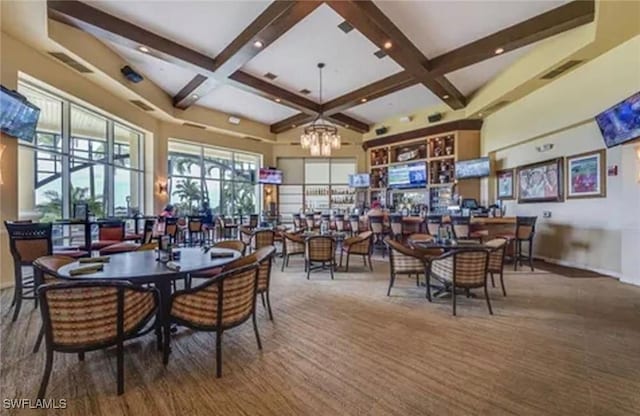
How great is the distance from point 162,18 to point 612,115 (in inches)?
298

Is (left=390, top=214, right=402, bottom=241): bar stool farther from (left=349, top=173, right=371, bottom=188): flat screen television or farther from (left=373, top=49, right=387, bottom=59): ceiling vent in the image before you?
(left=349, top=173, right=371, bottom=188): flat screen television

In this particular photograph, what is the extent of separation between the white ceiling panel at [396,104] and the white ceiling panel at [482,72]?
91 cm

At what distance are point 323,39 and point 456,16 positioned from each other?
232 cm

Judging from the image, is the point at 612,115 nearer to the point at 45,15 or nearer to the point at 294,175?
the point at 45,15

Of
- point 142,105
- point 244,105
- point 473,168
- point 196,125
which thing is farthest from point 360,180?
point 142,105

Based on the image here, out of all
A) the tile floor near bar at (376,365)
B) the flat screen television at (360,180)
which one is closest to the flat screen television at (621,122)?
the tile floor near bar at (376,365)

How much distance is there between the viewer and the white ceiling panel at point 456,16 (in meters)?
5.23

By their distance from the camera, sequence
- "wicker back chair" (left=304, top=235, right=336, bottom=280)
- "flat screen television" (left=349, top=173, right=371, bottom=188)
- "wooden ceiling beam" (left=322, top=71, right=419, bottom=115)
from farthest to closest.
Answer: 1. "flat screen television" (left=349, top=173, right=371, bottom=188)
2. "wooden ceiling beam" (left=322, top=71, right=419, bottom=115)
3. "wicker back chair" (left=304, top=235, right=336, bottom=280)

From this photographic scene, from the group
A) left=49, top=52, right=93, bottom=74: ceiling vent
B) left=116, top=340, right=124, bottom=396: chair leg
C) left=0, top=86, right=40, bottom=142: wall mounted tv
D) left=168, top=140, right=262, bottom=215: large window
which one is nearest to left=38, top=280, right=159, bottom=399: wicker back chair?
left=116, top=340, right=124, bottom=396: chair leg

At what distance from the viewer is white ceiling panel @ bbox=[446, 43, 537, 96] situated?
7.05 meters

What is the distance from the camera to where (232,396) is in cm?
235

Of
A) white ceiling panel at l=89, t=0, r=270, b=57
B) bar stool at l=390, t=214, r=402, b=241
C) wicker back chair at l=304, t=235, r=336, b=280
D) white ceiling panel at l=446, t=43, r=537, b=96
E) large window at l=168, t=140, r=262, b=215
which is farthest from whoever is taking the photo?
large window at l=168, t=140, r=262, b=215

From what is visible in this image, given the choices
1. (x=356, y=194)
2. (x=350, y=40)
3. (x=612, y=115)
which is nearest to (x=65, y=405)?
(x=350, y=40)

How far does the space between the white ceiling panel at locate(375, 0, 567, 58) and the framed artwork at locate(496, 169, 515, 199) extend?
4280 millimetres
